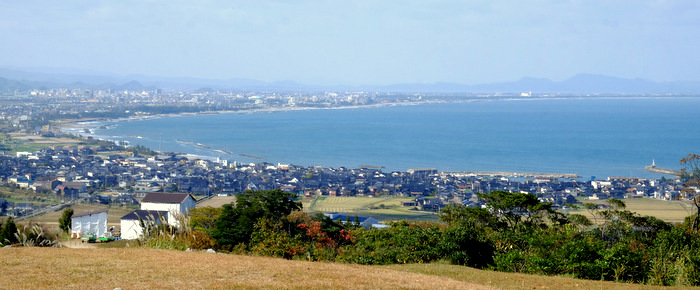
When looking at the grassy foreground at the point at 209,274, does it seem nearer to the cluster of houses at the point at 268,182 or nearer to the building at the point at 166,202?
the building at the point at 166,202

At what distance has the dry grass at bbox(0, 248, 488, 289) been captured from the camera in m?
6.67

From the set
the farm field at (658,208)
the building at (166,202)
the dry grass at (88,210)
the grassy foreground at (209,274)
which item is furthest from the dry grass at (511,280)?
the farm field at (658,208)

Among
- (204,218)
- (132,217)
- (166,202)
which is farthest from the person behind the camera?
(166,202)

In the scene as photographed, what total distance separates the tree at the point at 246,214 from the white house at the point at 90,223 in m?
4.39

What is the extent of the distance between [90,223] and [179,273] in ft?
41.5

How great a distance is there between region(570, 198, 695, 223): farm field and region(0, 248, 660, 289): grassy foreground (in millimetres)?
16618

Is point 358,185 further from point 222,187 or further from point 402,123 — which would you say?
point 402,123

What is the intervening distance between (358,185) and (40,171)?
16.9 meters

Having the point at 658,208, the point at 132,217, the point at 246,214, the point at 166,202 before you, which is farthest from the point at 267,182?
the point at 246,214

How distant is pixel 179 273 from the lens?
7.20m

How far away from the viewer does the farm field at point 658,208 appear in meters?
24.5

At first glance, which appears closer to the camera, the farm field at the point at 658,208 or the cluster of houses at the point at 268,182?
the farm field at the point at 658,208

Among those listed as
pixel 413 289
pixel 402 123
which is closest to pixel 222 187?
pixel 413 289

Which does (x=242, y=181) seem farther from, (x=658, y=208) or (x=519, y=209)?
(x=519, y=209)
